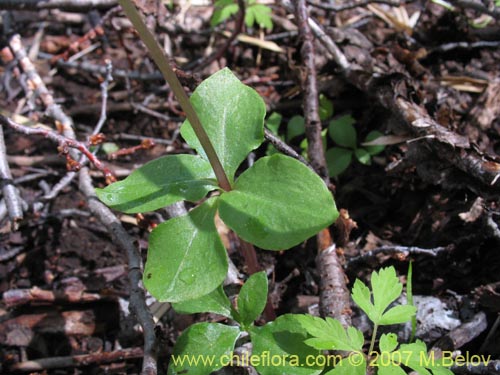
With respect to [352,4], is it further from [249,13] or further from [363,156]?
[363,156]

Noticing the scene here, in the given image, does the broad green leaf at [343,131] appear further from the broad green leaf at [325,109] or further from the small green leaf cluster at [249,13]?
the small green leaf cluster at [249,13]

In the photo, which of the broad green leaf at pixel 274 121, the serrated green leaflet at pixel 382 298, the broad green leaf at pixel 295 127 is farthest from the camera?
the broad green leaf at pixel 274 121

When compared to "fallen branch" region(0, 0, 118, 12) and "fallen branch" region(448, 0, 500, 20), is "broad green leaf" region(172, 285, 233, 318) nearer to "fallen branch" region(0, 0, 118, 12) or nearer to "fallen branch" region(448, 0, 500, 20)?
"fallen branch" region(0, 0, 118, 12)

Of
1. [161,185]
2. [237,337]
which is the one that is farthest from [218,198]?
[237,337]

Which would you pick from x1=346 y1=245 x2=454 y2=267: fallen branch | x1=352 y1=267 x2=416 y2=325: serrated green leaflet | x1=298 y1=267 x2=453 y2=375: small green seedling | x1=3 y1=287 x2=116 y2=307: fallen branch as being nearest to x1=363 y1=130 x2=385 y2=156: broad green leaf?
x1=346 y1=245 x2=454 y2=267: fallen branch

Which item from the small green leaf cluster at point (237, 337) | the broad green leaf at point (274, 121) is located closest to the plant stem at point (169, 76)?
the small green leaf cluster at point (237, 337)

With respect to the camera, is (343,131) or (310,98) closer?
(310,98)
